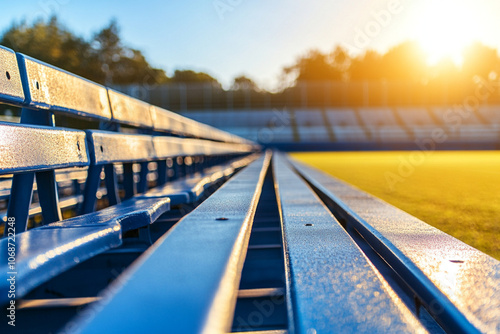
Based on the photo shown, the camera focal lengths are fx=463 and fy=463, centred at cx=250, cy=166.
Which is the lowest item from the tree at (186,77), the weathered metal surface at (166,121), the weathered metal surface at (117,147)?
the weathered metal surface at (117,147)

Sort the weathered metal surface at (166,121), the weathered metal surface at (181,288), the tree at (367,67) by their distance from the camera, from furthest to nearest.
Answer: the tree at (367,67), the weathered metal surface at (166,121), the weathered metal surface at (181,288)

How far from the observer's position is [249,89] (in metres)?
44.7

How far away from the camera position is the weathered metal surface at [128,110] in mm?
2221

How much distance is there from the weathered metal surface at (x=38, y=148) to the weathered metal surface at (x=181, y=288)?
483mm

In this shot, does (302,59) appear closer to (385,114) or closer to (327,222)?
(385,114)

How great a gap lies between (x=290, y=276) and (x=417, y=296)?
0.25m

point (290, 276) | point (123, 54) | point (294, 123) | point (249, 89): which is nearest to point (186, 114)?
point (249, 89)

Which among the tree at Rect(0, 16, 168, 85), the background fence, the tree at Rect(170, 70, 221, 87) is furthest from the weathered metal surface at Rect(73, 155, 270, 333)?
the tree at Rect(170, 70, 221, 87)

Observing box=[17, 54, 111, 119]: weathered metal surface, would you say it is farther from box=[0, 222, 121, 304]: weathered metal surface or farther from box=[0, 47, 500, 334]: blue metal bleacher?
box=[0, 222, 121, 304]: weathered metal surface

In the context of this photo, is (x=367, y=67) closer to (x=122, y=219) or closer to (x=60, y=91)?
(x=60, y=91)

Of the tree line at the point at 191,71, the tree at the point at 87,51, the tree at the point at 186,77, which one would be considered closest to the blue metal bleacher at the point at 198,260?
the tree line at the point at 191,71

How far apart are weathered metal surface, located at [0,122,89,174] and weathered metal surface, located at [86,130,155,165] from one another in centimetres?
6

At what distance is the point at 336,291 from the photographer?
0.79 meters

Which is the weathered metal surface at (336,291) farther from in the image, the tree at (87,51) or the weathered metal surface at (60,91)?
the tree at (87,51)
